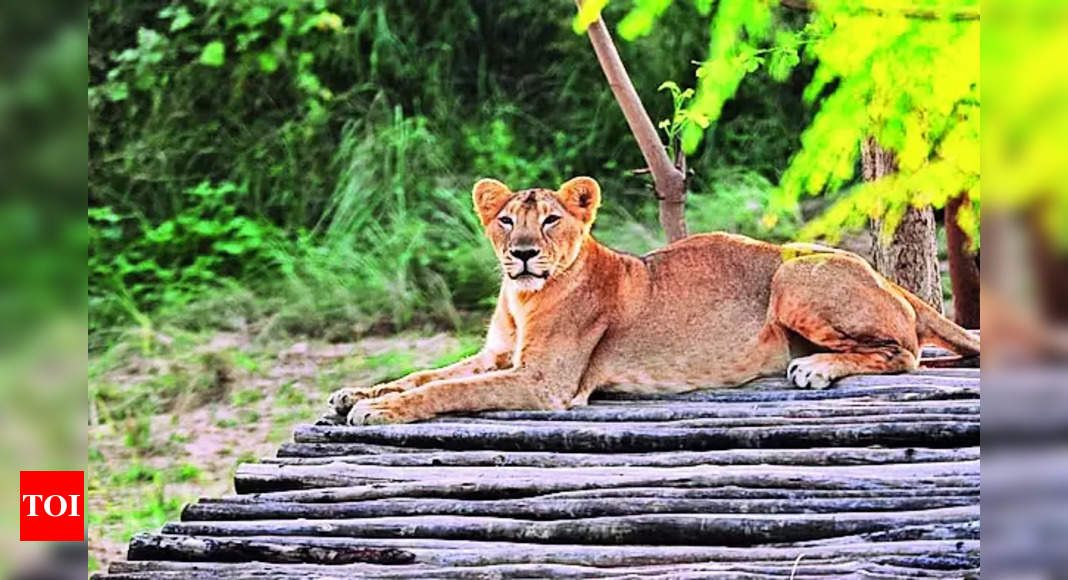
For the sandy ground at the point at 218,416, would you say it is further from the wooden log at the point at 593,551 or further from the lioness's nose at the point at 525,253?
the wooden log at the point at 593,551

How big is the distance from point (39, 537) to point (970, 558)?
1548 mm

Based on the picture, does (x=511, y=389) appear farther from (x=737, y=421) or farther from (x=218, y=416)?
(x=218, y=416)

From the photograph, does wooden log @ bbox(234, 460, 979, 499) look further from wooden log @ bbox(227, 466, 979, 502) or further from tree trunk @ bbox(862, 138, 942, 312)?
tree trunk @ bbox(862, 138, 942, 312)

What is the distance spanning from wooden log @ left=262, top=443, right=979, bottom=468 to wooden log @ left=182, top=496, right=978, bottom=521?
A: 0.19 metres

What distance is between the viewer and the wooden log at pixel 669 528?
2.57m

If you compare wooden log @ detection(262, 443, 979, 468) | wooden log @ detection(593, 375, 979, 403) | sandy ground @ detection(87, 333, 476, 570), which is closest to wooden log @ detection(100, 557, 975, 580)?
wooden log @ detection(262, 443, 979, 468)

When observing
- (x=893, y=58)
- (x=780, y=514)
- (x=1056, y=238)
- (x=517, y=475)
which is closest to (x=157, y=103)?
(x=517, y=475)

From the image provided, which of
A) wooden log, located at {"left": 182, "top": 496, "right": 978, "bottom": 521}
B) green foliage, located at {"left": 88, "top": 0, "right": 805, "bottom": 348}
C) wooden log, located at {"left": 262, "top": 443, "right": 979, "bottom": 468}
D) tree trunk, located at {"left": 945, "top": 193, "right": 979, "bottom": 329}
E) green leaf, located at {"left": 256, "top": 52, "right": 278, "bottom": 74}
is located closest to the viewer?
wooden log, located at {"left": 182, "top": 496, "right": 978, "bottom": 521}

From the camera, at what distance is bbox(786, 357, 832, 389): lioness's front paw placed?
132 inches

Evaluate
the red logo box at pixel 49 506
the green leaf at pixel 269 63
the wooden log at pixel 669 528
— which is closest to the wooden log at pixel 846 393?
the wooden log at pixel 669 528

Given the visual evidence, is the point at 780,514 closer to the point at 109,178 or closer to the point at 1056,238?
the point at 1056,238

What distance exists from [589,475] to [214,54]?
156 inches

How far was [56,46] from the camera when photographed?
110 centimetres

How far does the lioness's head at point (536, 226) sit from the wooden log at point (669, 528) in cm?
87
